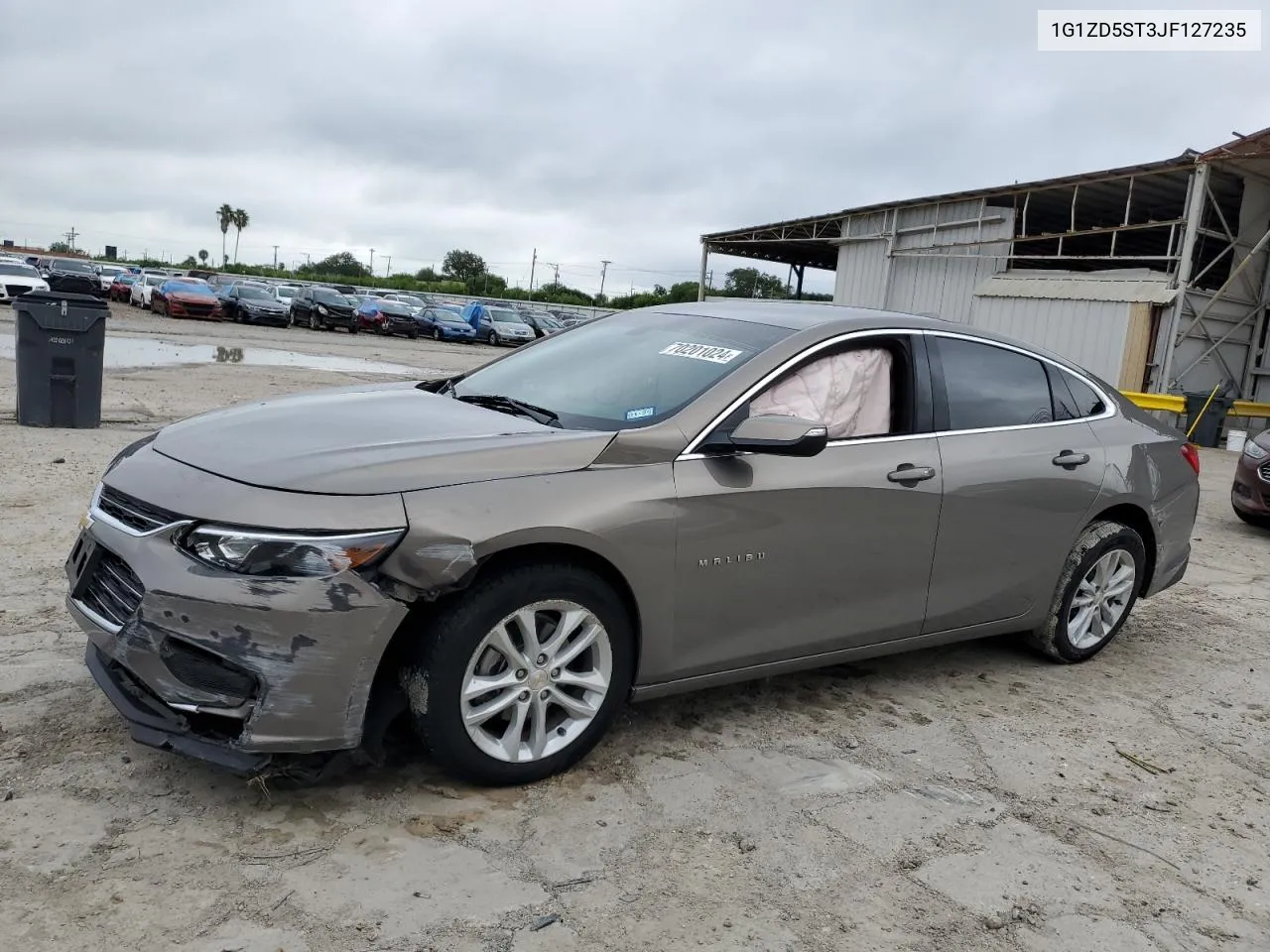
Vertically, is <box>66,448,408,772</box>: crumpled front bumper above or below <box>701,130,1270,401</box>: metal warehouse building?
below

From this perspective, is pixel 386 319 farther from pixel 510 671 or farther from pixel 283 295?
pixel 510 671

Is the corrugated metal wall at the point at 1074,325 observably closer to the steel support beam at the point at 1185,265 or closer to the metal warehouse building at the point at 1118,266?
the metal warehouse building at the point at 1118,266

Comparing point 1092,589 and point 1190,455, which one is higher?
point 1190,455

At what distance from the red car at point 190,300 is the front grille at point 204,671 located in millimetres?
34485

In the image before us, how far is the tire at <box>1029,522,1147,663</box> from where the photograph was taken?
16.4 ft

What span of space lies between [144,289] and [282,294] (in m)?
4.74

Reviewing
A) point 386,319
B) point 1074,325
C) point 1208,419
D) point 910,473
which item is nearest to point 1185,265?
point 1074,325

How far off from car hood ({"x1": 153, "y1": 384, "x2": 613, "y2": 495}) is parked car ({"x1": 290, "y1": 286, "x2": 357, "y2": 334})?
34642mm

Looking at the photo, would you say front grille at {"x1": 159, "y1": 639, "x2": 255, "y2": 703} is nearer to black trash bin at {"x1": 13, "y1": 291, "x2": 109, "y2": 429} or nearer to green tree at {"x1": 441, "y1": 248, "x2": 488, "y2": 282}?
black trash bin at {"x1": 13, "y1": 291, "x2": 109, "y2": 429}

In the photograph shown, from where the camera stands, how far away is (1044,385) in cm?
494

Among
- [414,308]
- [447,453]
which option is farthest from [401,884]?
[414,308]

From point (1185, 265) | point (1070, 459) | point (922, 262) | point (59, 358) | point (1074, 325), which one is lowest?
point (59, 358)

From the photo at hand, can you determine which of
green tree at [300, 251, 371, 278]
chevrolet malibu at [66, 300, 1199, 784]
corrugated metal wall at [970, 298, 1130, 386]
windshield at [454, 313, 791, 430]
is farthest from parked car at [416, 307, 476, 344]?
green tree at [300, 251, 371, 278]

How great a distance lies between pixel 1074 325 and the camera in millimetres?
21453
